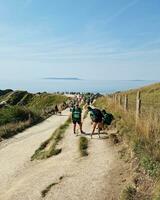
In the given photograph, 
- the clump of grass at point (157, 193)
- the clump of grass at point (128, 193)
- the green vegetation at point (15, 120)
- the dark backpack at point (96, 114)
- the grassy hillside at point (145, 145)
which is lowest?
the green vegetation at point (15, 120)

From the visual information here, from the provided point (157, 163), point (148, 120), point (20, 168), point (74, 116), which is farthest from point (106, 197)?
point (74, 116)

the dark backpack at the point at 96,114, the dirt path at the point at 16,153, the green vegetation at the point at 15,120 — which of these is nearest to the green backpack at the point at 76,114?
the dark backpack at the point at 96,114

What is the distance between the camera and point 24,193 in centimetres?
1438

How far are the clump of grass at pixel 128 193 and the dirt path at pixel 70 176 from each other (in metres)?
0.42

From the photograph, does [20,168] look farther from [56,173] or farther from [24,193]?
[24,193]

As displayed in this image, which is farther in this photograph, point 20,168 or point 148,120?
point 20,168

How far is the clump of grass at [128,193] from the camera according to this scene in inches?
470

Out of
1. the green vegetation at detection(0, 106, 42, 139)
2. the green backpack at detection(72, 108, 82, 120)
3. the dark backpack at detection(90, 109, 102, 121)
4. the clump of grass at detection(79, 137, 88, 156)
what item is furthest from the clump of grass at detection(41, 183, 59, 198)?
the green vegetation at detection(0, 106, 42, 139)

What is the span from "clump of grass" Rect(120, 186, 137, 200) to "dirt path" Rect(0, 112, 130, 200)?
419 millimetres

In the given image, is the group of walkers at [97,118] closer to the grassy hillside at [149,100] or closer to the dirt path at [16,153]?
the grassy hillside at [149,100]

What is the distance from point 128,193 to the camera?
12.2 m

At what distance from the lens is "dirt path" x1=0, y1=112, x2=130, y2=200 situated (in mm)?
13547

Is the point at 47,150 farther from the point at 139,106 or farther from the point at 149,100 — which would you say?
the point at 149,100

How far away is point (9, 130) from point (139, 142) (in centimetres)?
1963
